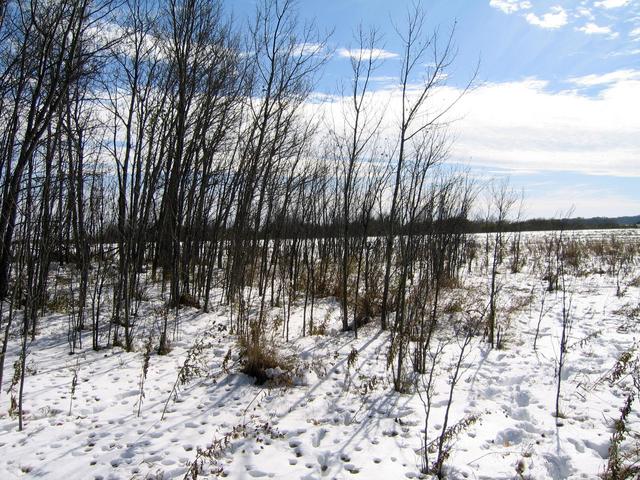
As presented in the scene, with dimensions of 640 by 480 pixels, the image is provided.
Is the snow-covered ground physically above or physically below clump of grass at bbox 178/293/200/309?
below

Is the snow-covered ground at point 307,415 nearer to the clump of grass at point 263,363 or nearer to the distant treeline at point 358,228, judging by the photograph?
the clump of grass at point 263,363

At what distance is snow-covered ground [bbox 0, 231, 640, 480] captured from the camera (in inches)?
128

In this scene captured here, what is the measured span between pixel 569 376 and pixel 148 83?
28.5 feet

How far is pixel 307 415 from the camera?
421cm

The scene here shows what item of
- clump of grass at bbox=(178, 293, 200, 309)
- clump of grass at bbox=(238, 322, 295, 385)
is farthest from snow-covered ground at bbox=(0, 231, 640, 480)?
clump of grass at bbox=(178, 293, 200, 309)

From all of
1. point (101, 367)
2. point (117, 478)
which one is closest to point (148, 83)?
point (101, 367)

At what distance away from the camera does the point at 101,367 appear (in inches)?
210

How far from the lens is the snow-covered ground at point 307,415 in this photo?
128 inches

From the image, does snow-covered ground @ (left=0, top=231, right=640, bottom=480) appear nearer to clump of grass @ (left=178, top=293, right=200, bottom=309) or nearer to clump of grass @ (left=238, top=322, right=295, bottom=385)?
clump of grass @ (left=238, top=322, right=295, bottom=385)

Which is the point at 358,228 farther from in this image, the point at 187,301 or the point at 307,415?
the point at 307,415

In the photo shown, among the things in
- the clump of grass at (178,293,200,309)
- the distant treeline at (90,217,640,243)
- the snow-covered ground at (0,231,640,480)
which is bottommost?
the snow-covered ground at (0,231,640,480)

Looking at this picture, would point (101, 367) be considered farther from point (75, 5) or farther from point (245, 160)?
point (245, 160)


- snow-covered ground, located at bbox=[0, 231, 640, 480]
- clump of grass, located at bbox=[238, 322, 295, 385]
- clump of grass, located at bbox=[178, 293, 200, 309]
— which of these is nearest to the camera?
snow-covered ground, located at bbox=[0, 231, 640, 480]

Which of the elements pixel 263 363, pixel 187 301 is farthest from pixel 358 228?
pixel 263 363
